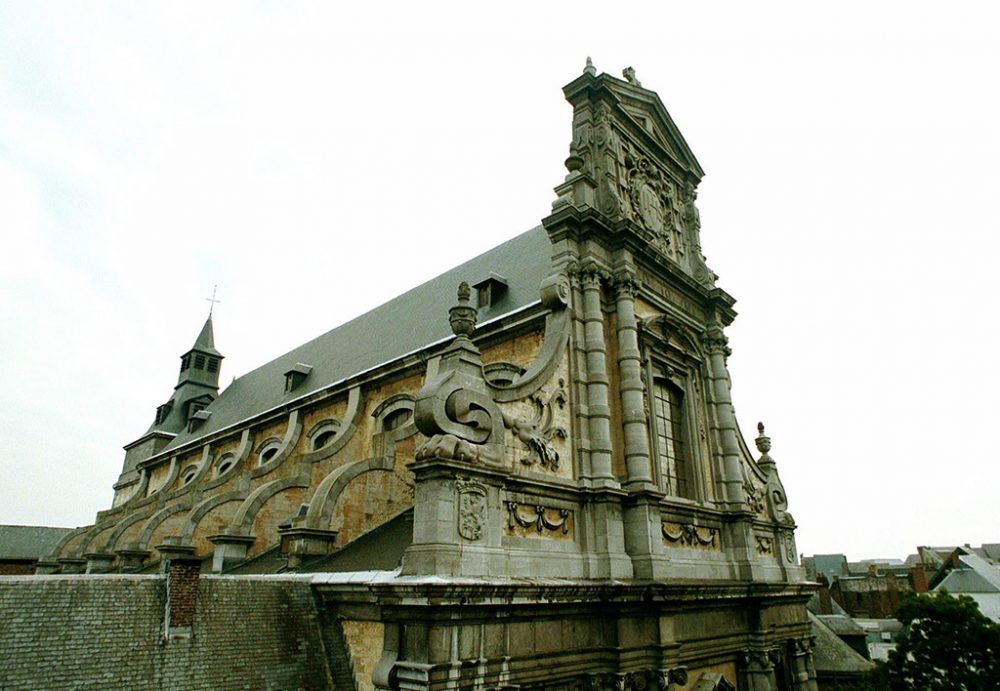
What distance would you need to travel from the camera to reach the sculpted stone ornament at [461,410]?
699 centimetres

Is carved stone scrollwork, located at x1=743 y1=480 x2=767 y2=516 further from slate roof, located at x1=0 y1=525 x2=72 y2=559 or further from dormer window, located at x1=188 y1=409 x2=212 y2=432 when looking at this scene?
slate roof, located at x1=0 y1=525 x2=72 y2=559

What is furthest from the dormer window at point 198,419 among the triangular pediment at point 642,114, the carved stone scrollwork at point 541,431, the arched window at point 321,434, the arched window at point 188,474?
the carved stone scrollwork at point 541,431

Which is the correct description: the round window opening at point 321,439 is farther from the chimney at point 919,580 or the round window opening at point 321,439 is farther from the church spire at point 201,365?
the chimney at point 919,580

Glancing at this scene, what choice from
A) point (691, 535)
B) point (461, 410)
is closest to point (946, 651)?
point (691, 535)

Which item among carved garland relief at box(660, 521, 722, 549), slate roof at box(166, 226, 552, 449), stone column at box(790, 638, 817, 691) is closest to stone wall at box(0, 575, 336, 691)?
carved garland relief at box(660, 521, 722, 549)

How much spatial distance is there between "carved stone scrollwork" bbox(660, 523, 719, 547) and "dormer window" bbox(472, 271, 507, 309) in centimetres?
631

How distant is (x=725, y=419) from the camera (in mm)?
12586

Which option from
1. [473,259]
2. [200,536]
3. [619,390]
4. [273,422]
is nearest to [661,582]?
[619,390]

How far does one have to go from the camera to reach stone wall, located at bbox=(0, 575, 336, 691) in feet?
23.1

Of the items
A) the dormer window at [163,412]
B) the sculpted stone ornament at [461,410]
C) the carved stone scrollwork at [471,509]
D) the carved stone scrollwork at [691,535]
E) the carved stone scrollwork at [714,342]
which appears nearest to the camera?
the carved stone scrollwork at [471,509]

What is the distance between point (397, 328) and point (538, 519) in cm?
1139

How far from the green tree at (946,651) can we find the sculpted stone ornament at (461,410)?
44.6ft

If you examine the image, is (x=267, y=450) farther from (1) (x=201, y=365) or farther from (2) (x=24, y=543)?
(2) (x=24, y=543)

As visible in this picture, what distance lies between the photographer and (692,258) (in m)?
13.9
